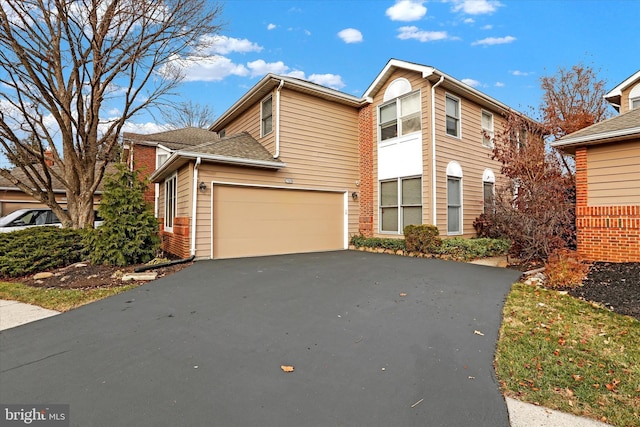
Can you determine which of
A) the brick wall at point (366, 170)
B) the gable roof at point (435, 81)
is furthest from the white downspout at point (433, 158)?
the brick wall at point (366, 170)

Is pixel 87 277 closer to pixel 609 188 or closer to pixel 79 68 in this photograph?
pixel 79 68

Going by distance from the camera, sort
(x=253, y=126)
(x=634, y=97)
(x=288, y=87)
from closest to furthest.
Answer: (x=288, y=87) → (x=253, y=126) → (x=634, y=97)

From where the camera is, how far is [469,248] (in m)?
8.38

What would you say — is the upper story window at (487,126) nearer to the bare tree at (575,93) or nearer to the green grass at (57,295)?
the bare tree at (575,93)

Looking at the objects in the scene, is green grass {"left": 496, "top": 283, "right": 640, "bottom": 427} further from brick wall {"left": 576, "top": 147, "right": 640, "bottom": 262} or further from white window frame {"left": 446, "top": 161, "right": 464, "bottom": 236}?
white window frame {"left": 446, "top": 161, "right": 464, "bottom": 236}

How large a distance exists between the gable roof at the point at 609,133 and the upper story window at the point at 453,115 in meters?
3.14

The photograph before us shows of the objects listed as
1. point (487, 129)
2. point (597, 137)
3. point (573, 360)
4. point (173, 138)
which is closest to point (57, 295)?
point (573, 360)

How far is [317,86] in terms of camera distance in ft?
34.2

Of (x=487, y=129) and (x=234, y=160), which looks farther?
(x=487, y=129)

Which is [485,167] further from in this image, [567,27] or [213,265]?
[213,265]

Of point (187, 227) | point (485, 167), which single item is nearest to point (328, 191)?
point (187, 227)

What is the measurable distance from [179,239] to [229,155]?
2.98 meters

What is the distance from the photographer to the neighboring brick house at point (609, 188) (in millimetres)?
6672

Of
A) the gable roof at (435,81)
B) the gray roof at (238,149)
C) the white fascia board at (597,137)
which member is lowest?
the white fascia board at (597,137)
